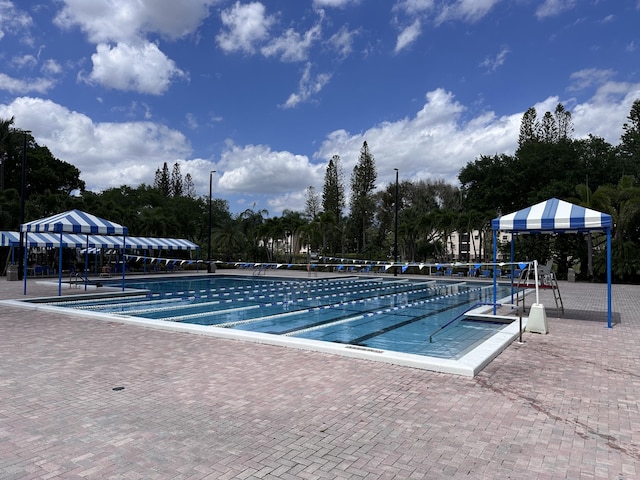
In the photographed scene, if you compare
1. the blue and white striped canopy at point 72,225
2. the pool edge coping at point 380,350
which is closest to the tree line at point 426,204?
the blue and white striped canopy at point 72,225

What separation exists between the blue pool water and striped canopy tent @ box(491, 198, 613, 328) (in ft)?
8.04

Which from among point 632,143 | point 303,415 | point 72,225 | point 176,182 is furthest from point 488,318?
point 176,182

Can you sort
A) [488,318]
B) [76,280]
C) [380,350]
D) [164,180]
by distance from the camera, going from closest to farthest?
[380,350] → [488,318] → [76,280] → [164,180]

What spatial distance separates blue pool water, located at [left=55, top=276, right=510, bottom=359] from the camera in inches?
360

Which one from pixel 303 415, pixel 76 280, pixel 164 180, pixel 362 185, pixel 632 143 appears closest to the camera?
pixel 303 415

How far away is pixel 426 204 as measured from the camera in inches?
1997

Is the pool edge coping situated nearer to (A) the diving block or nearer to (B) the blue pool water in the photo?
(A) the diving block

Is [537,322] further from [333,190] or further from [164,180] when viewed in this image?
[164,180]

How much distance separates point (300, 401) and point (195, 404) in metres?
1.11

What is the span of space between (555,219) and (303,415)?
8097 millimetres

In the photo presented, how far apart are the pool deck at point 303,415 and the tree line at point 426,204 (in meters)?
22.9

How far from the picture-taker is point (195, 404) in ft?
14.9

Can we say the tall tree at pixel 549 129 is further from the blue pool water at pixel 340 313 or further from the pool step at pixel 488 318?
the pool step at pixel 488 318

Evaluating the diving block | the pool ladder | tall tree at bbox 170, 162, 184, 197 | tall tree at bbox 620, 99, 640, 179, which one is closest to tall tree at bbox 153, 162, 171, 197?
tall tree at bbox 170, 162, 184, 197
